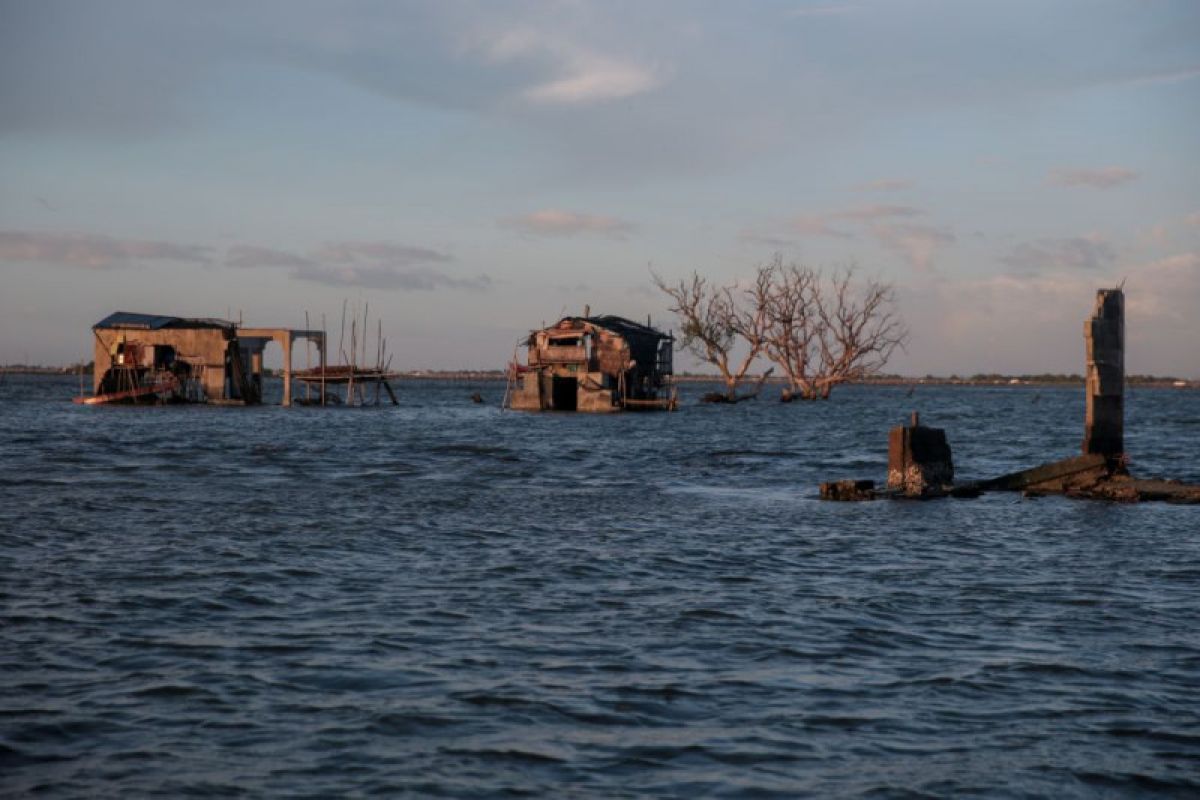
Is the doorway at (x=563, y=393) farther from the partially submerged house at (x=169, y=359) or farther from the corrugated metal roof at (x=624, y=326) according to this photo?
the partially submerged house at (x=169, y=359)

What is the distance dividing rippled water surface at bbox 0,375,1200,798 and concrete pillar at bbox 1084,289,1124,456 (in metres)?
1.97

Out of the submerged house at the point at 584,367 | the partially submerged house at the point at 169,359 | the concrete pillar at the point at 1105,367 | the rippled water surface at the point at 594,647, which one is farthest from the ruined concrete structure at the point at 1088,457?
the partially submerged house at the point at 169,359

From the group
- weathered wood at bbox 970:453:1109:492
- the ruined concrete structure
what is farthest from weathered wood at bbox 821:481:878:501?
weathered wood at bbox 970:453:1109:492

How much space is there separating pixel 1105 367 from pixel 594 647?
15.3 metres

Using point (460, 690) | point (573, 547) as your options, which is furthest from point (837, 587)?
point (460, 690)

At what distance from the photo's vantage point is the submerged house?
69.6 m

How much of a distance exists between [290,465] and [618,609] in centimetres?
1958

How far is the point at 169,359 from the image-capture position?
68.4 metres

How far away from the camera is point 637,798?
5832 mm

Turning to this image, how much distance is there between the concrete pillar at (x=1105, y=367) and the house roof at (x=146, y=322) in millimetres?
55366

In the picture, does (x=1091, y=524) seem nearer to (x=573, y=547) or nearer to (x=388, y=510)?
(x=573, y=547)

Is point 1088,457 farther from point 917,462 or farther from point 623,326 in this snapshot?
point 623,326

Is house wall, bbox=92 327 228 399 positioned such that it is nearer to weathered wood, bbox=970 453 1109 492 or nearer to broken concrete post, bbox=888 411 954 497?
broken concrete post, bbox=888 411 954 497

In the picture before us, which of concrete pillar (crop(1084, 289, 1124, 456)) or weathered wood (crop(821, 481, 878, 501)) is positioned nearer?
weathered wood (crop(821, 481, 878, 501))
